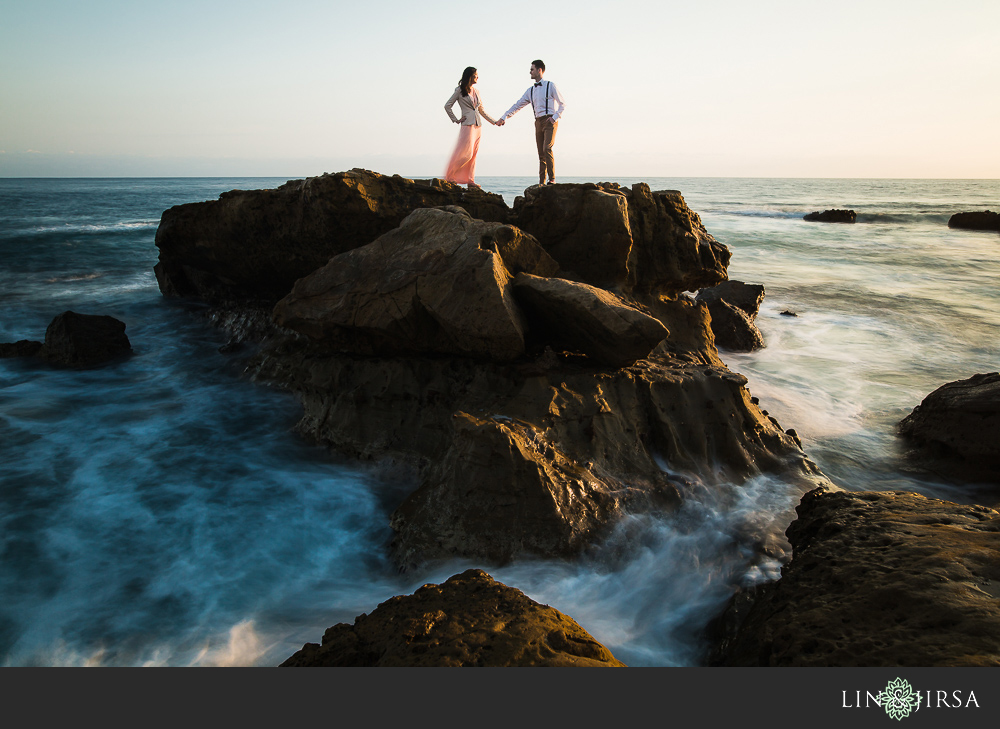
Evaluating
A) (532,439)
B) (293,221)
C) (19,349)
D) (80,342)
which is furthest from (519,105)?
(19,349)

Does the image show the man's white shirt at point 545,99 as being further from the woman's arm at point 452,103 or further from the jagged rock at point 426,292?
the jagged rock at point 426,292

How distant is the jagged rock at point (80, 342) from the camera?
7.55 meters

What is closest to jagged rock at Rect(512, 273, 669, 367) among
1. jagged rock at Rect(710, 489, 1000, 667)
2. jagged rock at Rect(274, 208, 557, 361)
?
jagged rock at Rect(274, 208, 557, 361)

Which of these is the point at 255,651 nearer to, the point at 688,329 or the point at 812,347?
the point at 688,329

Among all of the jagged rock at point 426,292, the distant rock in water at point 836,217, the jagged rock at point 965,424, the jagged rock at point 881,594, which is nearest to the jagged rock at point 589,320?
the jagged rock at point 426,292

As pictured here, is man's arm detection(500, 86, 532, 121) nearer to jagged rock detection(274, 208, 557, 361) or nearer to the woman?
the woman

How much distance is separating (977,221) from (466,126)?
2624 cm

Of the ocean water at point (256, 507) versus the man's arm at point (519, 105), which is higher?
A: the man's arm at point (519, 105)

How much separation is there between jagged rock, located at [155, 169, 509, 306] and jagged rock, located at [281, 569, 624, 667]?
463cm

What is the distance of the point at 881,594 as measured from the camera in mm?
2438

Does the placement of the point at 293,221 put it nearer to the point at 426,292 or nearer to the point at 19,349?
the point at 426,292

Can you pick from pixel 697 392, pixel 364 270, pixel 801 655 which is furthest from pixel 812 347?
pixel 801 655

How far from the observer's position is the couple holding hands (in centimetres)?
779
